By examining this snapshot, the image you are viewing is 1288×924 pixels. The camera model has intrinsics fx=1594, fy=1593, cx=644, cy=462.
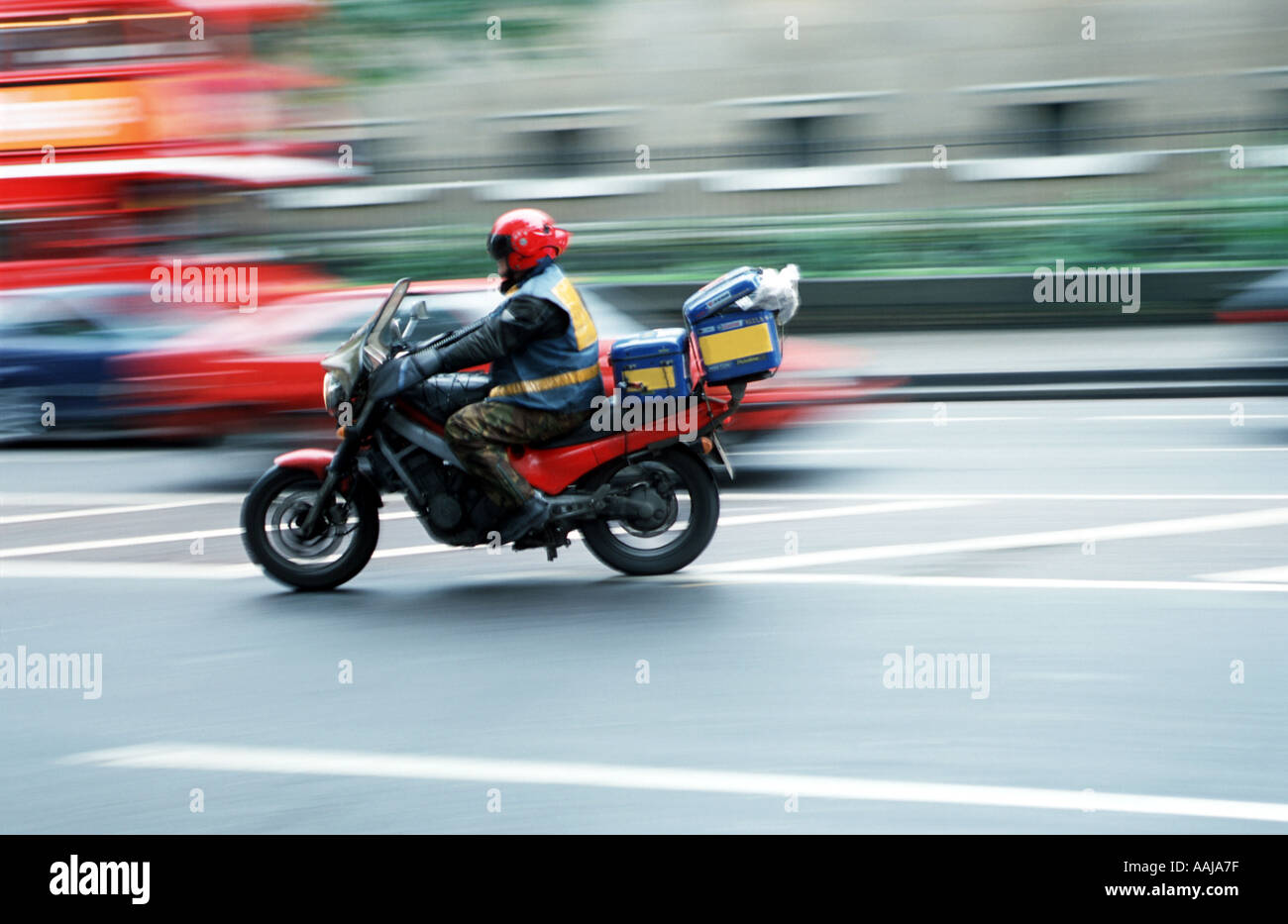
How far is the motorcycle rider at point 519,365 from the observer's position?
691 cm

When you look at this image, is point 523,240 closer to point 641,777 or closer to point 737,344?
point 737,344

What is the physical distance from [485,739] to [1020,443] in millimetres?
7481

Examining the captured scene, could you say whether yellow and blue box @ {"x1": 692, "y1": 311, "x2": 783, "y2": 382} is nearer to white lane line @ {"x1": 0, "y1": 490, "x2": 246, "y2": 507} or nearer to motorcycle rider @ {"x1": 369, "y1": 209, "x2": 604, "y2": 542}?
motorcycle rider @ {"x1": 369, "y1": 209, "x2": 604, "y2": 542}

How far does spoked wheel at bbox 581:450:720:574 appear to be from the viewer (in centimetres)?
721

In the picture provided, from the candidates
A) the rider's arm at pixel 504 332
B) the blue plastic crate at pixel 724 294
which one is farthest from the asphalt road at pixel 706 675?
the blue plastic crate at pixel 724 294

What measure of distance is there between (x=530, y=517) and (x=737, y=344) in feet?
3.91

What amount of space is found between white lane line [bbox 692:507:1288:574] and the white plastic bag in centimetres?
122

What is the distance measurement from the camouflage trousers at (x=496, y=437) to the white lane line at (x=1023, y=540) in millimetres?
993

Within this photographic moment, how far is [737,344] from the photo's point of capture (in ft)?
22.9

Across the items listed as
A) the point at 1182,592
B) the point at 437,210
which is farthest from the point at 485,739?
the point at 437,210

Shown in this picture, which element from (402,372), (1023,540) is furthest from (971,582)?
(402,372)

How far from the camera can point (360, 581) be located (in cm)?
742

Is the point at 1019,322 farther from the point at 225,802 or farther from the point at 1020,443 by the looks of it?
the point at 225,802

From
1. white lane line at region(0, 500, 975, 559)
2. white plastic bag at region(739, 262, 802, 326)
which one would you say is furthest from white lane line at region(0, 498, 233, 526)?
white plastic bag at region(739, 262, 802, 326)
